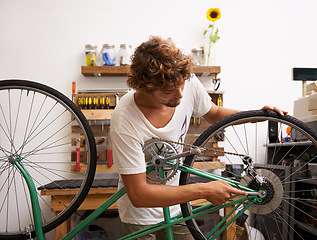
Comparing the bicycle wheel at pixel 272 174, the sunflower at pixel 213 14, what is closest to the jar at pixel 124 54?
the sunflower at pixel 213 14

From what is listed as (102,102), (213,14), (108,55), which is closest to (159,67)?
(102,102)

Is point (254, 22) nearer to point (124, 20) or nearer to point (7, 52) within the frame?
point (124, 20)

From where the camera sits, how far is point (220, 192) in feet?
2.91

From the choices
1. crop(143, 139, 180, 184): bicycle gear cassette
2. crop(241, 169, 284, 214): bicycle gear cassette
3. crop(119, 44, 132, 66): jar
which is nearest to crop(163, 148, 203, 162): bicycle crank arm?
crop(143, 139, 180, 184): bicycle gear cassette

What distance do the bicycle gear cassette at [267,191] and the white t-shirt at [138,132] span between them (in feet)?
0.95

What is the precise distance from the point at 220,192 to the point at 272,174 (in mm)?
211

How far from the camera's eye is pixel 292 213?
1732mm

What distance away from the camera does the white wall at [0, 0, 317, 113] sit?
95.0 inches

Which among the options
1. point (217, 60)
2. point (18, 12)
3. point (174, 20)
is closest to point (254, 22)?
point (217, 60)

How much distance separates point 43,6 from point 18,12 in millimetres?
206

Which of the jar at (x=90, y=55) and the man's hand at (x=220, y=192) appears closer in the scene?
the man's hand at (x=220, y=192)

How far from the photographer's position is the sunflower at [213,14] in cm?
232

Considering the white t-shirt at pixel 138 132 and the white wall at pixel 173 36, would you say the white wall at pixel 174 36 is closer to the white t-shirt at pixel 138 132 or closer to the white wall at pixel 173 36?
the white wall at pixel 173 36

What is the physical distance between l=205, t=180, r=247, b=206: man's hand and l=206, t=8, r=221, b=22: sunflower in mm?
1748
